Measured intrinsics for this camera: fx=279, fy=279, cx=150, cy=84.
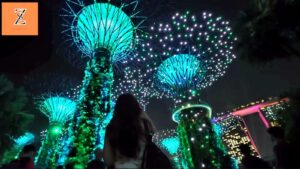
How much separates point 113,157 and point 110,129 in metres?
0.39

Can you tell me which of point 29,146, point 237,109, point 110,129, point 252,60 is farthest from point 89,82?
point 237,109

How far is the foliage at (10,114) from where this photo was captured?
17.0 metres

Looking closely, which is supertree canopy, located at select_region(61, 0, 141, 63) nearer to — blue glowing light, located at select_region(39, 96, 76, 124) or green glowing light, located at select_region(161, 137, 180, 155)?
blue glowing light, located at select_region(39, 96, 76, 124)

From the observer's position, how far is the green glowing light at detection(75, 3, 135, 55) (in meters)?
15.2

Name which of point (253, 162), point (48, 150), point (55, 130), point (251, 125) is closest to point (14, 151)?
point (48, 150)

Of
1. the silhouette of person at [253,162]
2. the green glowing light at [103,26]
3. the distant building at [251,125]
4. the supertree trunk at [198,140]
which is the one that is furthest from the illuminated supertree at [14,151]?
the distant building at [251,125]

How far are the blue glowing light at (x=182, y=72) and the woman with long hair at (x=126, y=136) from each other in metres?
16.8

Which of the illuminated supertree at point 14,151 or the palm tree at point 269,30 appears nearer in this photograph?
the palm tree at point 269,30

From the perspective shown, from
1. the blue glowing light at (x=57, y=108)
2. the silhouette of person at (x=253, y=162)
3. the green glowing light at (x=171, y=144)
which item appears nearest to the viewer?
the silhouette of person at (x=253, y=162)

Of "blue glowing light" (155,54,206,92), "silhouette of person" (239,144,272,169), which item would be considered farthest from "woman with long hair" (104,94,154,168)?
"blue glowing light" (155,54,206,92)

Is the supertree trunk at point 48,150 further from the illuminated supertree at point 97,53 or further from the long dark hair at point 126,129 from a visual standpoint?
the long dark hair at point 126,129

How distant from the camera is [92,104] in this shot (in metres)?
12.8

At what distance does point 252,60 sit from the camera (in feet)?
49.6

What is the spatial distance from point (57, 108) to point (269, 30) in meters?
20.9
